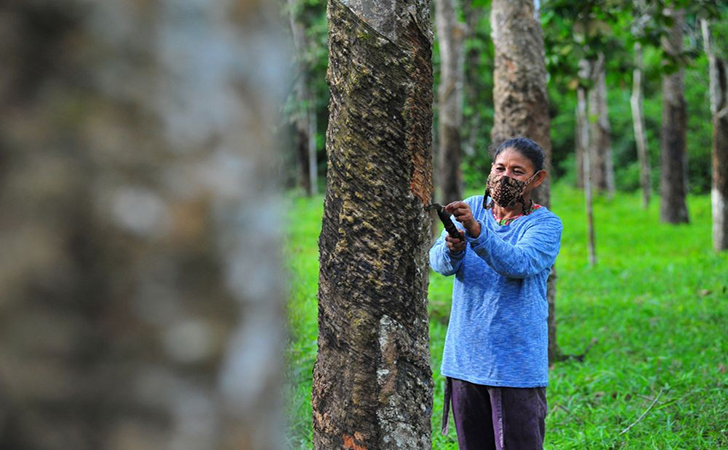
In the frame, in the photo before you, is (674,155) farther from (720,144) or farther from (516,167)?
(516,167)

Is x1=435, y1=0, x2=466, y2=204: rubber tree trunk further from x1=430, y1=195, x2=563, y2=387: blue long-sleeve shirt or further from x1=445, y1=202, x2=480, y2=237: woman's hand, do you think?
Result: x1=445, y1=202, x2=480, y2=237: woman's hand

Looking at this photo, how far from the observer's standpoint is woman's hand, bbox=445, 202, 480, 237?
268 centimetres

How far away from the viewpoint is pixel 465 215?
272 cm

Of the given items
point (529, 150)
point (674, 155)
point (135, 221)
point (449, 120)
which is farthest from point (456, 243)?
point (674, 155)

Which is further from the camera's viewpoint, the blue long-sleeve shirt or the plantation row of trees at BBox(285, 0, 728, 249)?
the plantation row of trees at BBox(285, 0, 728, 249)

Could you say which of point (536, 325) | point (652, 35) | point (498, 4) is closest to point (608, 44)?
point (652, 35)

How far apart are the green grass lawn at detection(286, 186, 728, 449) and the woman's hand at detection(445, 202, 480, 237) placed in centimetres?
65

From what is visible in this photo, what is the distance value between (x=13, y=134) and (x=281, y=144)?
0.83 feet

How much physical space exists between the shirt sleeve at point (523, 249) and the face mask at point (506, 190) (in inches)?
5.1

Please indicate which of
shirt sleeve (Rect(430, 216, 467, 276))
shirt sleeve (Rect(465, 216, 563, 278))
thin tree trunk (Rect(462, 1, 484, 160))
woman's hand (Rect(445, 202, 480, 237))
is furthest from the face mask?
thin tree trunk (Rect(462, 1, 484, 160))

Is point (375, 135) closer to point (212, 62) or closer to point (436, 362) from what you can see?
point (212, 62)

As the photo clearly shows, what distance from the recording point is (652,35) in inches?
308

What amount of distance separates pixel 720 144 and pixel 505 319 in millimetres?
10229

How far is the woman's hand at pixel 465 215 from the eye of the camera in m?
2.68
